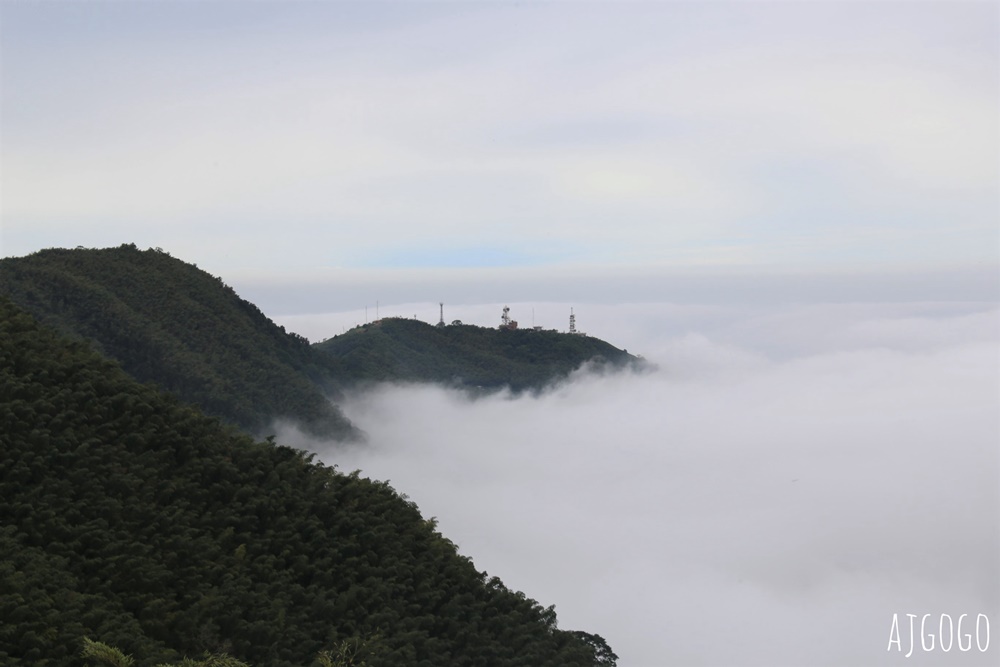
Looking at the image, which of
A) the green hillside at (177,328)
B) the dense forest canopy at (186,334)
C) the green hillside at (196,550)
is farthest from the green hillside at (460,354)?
the green hillside at (196,550)

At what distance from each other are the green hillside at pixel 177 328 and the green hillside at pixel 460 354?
26.6 m

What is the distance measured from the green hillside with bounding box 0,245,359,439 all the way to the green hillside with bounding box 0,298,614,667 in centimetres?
3120

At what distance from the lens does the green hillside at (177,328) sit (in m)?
70.3

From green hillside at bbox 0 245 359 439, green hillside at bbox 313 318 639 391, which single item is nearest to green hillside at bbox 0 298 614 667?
green hillside at bbox 0 245 359 439

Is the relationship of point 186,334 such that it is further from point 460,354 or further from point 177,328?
point 460,354

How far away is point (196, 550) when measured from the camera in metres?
30.2

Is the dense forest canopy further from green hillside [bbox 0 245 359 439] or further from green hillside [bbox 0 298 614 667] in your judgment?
green hillside [bbox 0 298 614 667]

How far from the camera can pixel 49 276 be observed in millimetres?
72312

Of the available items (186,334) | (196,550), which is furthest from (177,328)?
(196,550)

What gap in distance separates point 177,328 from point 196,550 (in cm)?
5197

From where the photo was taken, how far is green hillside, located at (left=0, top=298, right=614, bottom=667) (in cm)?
2595

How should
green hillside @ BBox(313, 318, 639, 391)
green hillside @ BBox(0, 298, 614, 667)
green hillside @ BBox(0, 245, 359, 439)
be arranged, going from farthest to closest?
green hillside @ BBox(313, 318, 639, 391) < green hillside @ BBox(0, 245, 359, 439) < green hillside @ BBox(0, 298, 614, 667)

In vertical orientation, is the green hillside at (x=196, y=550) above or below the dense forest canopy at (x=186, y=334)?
below

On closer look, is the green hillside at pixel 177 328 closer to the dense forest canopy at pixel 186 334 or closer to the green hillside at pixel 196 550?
the dense forest canopy at pixel 186 334
